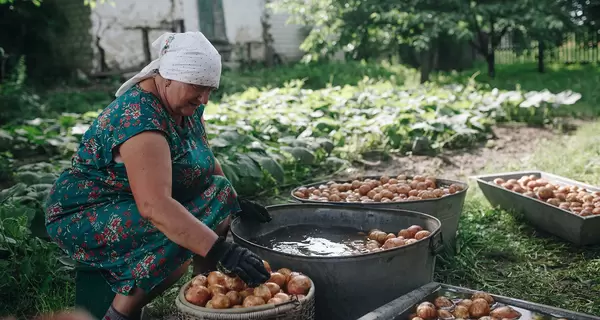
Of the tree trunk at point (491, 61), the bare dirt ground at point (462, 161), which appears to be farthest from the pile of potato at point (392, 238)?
the tree trunk at point (491, 61)

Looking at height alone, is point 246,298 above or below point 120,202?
below

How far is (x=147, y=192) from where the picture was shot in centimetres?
217

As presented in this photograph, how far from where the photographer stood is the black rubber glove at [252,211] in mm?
2893

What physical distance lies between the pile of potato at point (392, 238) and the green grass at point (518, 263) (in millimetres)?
604

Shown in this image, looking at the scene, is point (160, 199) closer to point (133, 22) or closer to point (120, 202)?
point (120, 202)

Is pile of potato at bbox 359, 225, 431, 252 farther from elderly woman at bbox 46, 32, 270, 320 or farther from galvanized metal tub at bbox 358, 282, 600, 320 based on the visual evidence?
elderly woman at bbox 46, 32, 270, 320

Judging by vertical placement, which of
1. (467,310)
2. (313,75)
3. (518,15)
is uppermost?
(518,15)

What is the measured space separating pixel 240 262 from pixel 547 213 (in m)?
2.37

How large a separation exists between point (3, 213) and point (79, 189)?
1.08m

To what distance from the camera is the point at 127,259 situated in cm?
240

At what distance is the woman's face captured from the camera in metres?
2.38

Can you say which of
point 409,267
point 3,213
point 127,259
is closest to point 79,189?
point 127,259

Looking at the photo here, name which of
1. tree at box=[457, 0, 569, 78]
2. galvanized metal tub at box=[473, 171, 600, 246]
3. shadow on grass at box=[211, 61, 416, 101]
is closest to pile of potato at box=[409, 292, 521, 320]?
galvanized metal tub at box=[473, 171, 600, 246]

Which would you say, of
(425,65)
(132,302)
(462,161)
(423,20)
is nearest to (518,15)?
(423,20)
